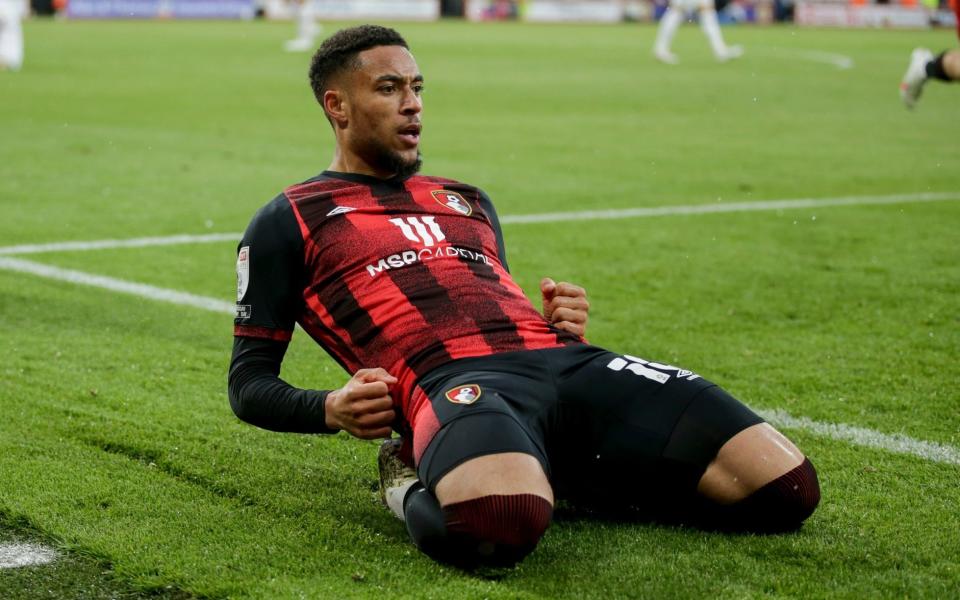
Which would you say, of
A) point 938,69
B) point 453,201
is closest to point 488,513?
point 453,201

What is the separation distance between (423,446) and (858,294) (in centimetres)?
410

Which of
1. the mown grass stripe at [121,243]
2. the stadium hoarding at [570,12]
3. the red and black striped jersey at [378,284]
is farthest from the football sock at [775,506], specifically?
the stadium hoarding at [570,12]

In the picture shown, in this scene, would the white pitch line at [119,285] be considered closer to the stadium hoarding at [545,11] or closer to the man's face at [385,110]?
the man's face at [385,110]

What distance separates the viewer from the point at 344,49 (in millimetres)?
4301

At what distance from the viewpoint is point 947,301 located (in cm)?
699

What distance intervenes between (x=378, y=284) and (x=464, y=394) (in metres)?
0.51

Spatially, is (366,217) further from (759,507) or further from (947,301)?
(947,301)

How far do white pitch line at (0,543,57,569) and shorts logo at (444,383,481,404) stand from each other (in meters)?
1.02

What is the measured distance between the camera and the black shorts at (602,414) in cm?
366

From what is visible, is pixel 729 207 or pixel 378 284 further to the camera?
pixel 729 207

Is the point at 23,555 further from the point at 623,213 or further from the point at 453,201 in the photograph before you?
the point at 623,213

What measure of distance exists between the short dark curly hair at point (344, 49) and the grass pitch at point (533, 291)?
114 centimetres

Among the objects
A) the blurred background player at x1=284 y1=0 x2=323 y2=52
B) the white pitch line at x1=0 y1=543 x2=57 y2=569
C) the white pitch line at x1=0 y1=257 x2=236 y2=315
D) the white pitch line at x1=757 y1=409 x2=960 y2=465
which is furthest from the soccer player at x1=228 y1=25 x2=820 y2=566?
the blurred background player at x1=284 y1=0 x2=323 y2=52

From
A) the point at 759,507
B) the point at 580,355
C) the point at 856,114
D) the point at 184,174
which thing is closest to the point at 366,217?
the point at 580,355
